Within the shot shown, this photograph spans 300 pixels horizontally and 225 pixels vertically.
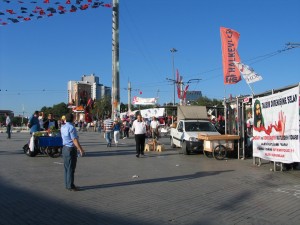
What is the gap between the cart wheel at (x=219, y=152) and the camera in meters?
15.1

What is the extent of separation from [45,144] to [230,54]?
955cm

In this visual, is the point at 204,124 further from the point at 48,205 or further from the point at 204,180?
the point at 48,205

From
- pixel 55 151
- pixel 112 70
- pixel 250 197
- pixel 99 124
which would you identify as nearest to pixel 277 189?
pixel 250 197

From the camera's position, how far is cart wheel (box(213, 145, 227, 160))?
49.5 ft

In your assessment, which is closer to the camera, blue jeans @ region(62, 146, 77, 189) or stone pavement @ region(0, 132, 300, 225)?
stone pavement @ region(0, 132, 300, 225)

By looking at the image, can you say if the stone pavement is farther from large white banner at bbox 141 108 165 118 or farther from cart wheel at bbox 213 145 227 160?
large white banner at bbox 141 108 165 118

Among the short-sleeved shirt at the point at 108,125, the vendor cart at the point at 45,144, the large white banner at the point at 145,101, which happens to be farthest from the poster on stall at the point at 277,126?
the large white banner at the point at 145,101

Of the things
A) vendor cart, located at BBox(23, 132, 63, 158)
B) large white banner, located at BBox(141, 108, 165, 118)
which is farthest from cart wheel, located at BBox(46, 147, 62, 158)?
large white banner, located at BBox(141, 108, 165, 118)

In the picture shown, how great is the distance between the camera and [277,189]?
29.3 feet

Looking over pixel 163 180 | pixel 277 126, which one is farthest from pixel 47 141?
pixel 277 126

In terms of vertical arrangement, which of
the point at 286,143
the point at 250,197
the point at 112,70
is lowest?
the point at 250,197

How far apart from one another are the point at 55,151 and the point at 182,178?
702 cm

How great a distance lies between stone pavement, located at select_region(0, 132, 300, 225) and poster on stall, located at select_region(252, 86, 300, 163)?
60 cm

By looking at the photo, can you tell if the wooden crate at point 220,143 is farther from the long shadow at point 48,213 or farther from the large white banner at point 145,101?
the large white banner at point 145,101
